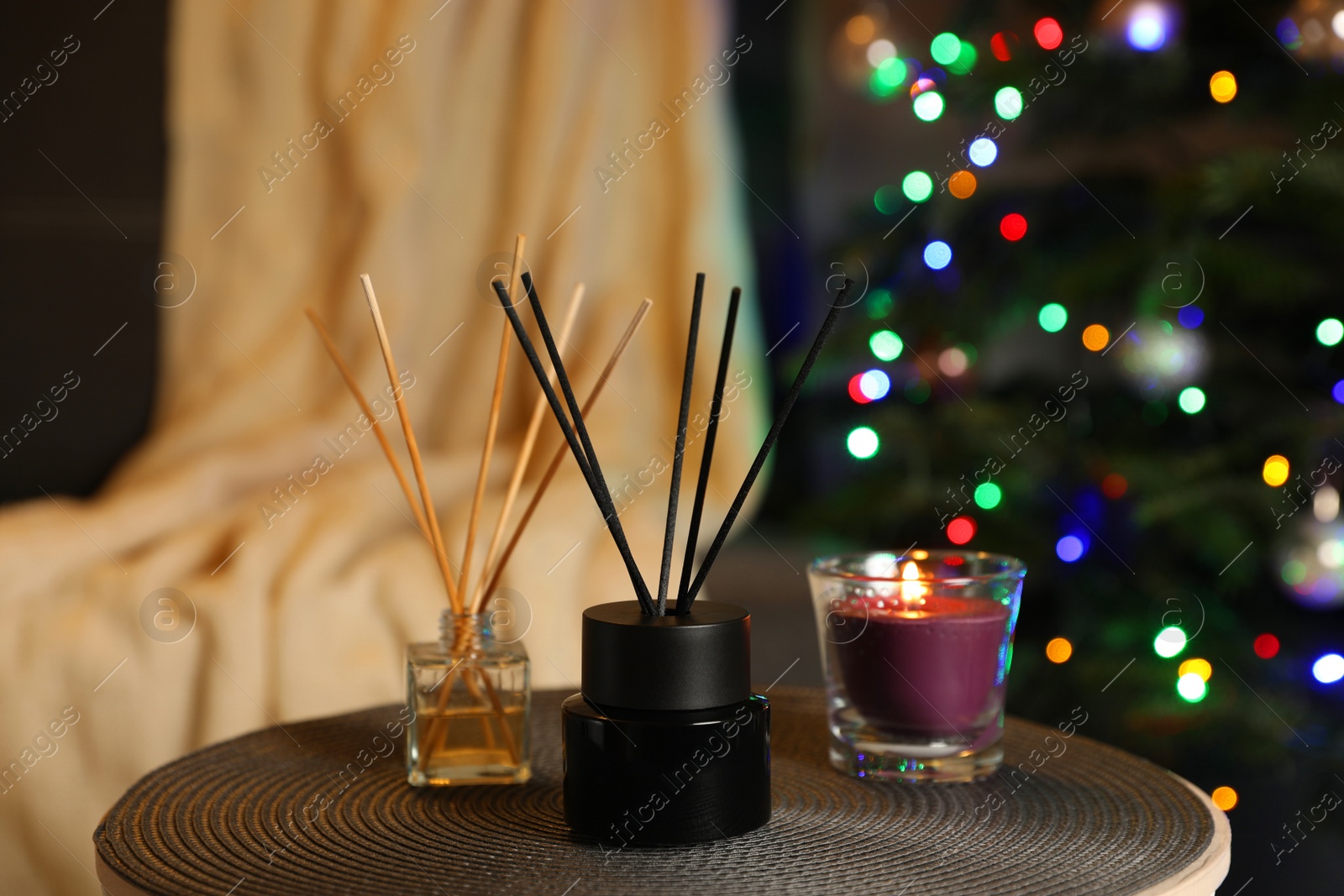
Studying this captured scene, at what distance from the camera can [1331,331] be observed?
1559mm

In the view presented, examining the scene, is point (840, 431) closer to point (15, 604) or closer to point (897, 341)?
point (897, 341)

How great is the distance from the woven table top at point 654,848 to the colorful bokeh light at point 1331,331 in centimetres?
106

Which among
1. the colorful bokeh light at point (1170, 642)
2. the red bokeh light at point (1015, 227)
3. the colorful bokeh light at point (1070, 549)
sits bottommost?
the colorful bokeh light at point (1170, 642)

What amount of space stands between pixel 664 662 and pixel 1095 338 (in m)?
1.31

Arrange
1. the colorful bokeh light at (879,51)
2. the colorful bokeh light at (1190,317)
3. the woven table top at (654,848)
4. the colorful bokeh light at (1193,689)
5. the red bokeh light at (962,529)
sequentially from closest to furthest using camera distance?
the woven table top at (654,848), the colorful bokeh light at (1193,689), the colorful bokeh light at (1190,317), the red bokeh light at (962,529), the colorful bokeh light at (879,51)

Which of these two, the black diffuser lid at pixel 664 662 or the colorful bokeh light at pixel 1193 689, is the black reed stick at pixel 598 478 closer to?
the black diffuser lid at pixel 664 662

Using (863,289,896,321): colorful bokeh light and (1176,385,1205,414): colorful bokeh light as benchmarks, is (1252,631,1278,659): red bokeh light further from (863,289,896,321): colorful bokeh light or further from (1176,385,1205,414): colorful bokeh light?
(863,289,896,321): colorful bokeh light

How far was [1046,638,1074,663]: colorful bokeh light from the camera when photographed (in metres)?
1.63

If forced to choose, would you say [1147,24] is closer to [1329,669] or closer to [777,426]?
[1329,669]

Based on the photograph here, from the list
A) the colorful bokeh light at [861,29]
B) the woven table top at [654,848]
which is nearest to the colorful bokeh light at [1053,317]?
the colorful bokeh light at [861,29]

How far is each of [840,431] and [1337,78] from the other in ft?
2.56

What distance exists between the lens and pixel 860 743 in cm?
68

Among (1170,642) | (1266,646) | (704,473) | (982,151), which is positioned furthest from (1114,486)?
(704,473)

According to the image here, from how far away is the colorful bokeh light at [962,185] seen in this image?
5.78 ft
